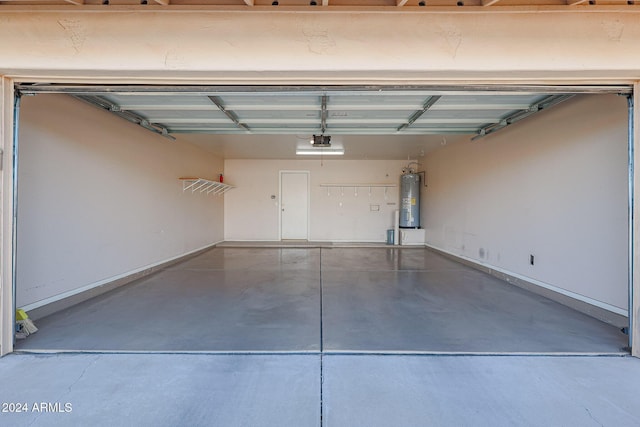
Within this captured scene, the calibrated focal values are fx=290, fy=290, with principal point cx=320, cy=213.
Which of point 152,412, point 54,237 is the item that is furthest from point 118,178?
point 152,412

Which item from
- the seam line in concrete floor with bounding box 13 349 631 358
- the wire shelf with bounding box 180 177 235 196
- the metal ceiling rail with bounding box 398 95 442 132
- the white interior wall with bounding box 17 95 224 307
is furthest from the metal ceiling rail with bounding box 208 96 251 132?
the seam line in concrete floor with bounding box 13 349 631 358

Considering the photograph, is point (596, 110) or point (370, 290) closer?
point (596, 110)

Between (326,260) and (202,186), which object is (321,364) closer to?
(326,260)

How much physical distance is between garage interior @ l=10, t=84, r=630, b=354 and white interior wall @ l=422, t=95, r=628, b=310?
2 cm

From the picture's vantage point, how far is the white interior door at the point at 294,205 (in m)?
8.26

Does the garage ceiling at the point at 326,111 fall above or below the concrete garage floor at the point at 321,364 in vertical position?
above

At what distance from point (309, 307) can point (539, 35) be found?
2.93 meters

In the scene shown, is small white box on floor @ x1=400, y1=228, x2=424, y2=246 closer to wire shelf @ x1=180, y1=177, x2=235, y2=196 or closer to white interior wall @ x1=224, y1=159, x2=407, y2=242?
white interior wall @ x1=224, y1=159, x2=407, y2=242

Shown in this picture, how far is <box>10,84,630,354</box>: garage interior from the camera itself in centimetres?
237

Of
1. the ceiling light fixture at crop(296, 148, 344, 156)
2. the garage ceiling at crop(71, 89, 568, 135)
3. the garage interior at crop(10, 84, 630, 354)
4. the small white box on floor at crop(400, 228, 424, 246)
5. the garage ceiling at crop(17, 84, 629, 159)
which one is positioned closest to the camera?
the garage ceiling at crop(17, 84, 629, 159)

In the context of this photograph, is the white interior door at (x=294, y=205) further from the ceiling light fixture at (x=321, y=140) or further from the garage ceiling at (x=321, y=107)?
the garage ceiling at (x=321, y=107)

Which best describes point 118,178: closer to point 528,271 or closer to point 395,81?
point 395,81

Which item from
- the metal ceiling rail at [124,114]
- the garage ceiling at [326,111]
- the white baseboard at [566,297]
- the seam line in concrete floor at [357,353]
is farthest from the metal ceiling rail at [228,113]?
the white baseboard at [566,297]

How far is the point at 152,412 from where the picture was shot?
150cm
